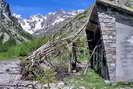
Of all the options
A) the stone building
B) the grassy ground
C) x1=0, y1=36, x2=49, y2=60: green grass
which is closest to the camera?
the grassy ground

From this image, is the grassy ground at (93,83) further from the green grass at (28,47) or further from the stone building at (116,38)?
the green grass at (28,47)

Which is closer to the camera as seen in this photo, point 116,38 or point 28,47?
point 116,38

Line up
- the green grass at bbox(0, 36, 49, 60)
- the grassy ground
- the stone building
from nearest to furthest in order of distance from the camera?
the grassy ground → the stone building → the green grass at bbox(0, 36, 49, 60)

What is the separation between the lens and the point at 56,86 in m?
14.5

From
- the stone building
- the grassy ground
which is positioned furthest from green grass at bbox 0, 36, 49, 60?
the stone building

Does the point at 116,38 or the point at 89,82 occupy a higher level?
the point at 116,38

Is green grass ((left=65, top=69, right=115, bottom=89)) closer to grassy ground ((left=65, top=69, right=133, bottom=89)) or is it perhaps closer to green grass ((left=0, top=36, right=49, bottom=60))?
grassy ground ((left=65, top=69, right=133, bottom=89))

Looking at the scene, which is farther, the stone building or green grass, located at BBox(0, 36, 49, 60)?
green grass, located at BBox(0, 36, 49, 60)

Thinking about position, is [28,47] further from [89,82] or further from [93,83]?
[93,83]

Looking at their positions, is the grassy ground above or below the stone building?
below

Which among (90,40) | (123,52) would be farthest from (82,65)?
(123,52)

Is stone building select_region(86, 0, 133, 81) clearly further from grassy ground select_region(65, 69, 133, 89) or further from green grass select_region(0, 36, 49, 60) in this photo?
green grass select_region(0, 36, 49, 60)

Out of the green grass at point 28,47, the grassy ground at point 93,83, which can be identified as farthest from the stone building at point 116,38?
the green grass at point 28,47

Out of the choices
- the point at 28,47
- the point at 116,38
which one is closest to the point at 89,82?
the point at 116,38
